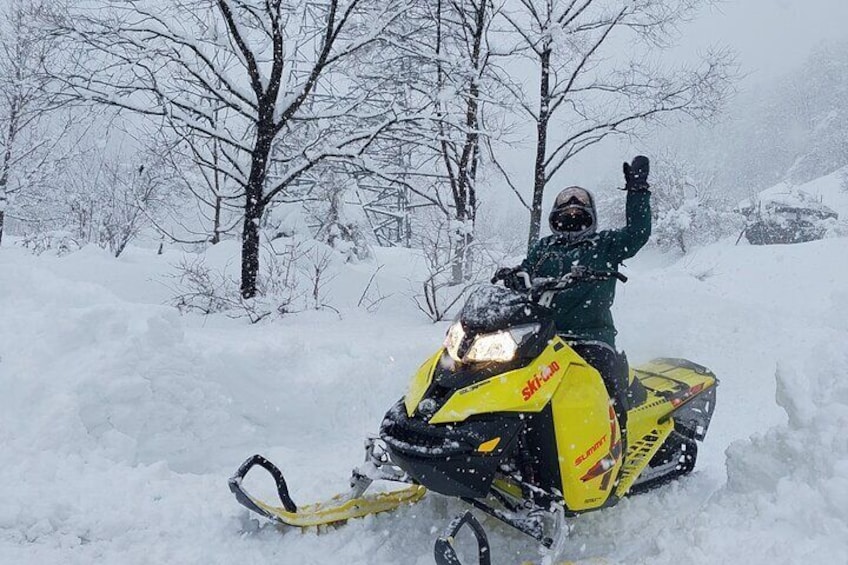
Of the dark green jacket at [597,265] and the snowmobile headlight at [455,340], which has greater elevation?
the dark green jacket at [597,265]

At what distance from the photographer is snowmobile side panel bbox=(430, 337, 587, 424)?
2.82m

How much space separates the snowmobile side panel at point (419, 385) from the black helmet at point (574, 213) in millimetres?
1236

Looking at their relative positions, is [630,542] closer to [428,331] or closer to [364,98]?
[428,331]

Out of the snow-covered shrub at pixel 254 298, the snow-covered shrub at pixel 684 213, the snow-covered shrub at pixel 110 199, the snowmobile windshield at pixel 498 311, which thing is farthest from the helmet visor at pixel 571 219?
the snow-covered shrub at pixel 684 213

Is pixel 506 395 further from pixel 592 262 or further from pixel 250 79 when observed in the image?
pixel 250 79

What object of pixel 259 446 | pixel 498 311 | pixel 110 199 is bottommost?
pixel 259 446

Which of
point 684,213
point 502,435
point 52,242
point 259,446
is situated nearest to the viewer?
point 502,435

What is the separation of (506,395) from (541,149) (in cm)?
1030

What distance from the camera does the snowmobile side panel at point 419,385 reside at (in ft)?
9.98

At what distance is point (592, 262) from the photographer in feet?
12.3

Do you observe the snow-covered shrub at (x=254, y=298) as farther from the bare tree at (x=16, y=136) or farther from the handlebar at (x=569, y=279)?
the bare tree at (x=16, y=136)

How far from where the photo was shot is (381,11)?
28.1 ft

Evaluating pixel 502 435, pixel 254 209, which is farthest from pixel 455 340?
pixel 254 209

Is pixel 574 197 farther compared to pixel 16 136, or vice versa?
pixel 16 136
